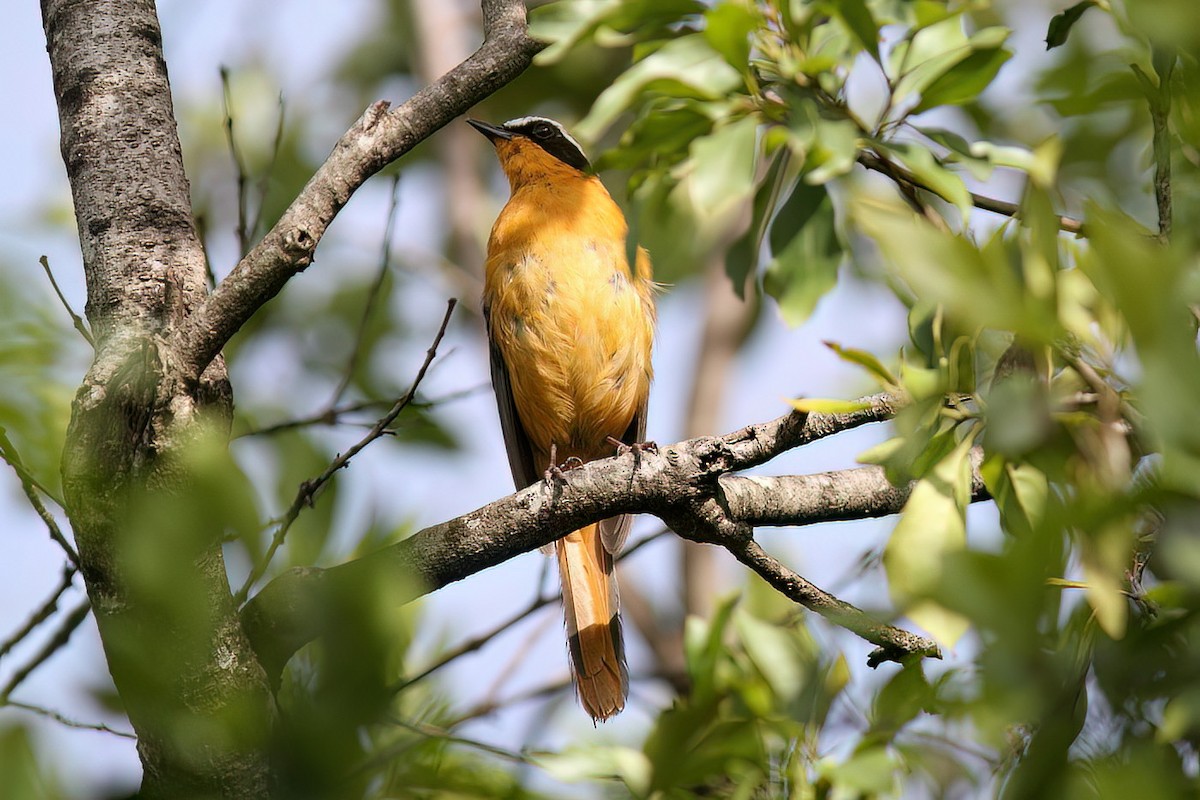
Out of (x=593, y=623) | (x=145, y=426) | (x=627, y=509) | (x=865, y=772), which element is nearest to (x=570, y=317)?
(x=593, y=623)

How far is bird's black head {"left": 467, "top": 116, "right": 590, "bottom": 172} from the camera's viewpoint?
234 inches

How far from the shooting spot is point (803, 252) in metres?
2.85

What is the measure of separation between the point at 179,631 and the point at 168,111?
1.94 metres

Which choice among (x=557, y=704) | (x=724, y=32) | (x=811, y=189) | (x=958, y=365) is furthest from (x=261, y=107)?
(x=958, y=365)

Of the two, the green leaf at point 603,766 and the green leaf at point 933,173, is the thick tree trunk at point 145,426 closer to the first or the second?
the green leaf at point 603,766

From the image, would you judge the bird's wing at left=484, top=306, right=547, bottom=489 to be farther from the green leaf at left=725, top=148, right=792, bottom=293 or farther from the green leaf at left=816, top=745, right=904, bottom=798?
the green leaf at left=816, top=745, right=904, bottom=798

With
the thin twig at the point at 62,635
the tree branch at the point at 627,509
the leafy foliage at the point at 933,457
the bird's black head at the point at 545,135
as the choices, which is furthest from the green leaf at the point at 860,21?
the bird's black head at the point at 545,135

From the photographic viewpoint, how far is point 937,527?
66.9 inches

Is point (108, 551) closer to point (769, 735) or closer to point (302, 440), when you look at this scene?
point (769, 735)

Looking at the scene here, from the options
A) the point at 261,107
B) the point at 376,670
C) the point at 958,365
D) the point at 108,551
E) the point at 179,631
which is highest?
the point at 261,107

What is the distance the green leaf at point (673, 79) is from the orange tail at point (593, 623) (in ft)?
9.23

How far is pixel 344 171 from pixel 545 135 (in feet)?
11.0

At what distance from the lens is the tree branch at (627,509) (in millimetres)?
2625

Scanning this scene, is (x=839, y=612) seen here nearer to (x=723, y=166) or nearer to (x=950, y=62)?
(x=723, y=166)
